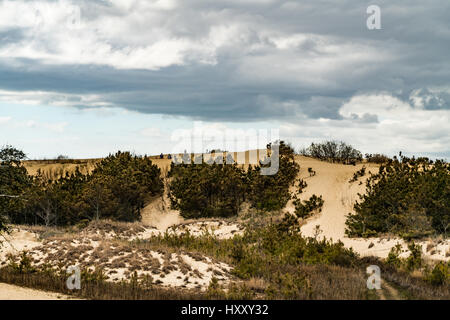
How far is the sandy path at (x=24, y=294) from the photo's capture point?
51.5 ft

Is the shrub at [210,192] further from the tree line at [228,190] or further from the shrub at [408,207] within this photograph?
the shrub at [408,207]

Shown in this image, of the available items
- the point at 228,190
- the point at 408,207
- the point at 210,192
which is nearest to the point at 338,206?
the point at 228,190

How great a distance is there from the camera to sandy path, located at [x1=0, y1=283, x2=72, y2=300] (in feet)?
51.5

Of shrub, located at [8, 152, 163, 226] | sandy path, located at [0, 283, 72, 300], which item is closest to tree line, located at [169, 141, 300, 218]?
shrub, located at [8, 152, 163, 226]

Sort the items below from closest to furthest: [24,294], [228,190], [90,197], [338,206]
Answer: [24,294]
[338,206]
[90,197]
[228,190]

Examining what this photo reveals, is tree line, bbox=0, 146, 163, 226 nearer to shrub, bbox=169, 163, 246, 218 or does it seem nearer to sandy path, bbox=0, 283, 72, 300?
shrub, bbox=169, 163, 246, 218

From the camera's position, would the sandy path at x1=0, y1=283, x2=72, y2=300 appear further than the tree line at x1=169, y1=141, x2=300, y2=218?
No

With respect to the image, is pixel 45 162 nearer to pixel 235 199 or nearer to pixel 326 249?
pixel 235 199

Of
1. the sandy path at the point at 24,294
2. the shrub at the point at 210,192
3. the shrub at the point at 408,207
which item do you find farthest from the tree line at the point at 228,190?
the sandy path at the point at 24,294

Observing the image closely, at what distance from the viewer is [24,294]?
16.4 m

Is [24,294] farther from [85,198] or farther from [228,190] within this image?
[228,190]

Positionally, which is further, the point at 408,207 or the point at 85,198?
the point at 85,198

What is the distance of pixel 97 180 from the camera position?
138 feet

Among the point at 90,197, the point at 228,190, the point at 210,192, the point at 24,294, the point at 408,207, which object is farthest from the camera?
the point at 210,192
